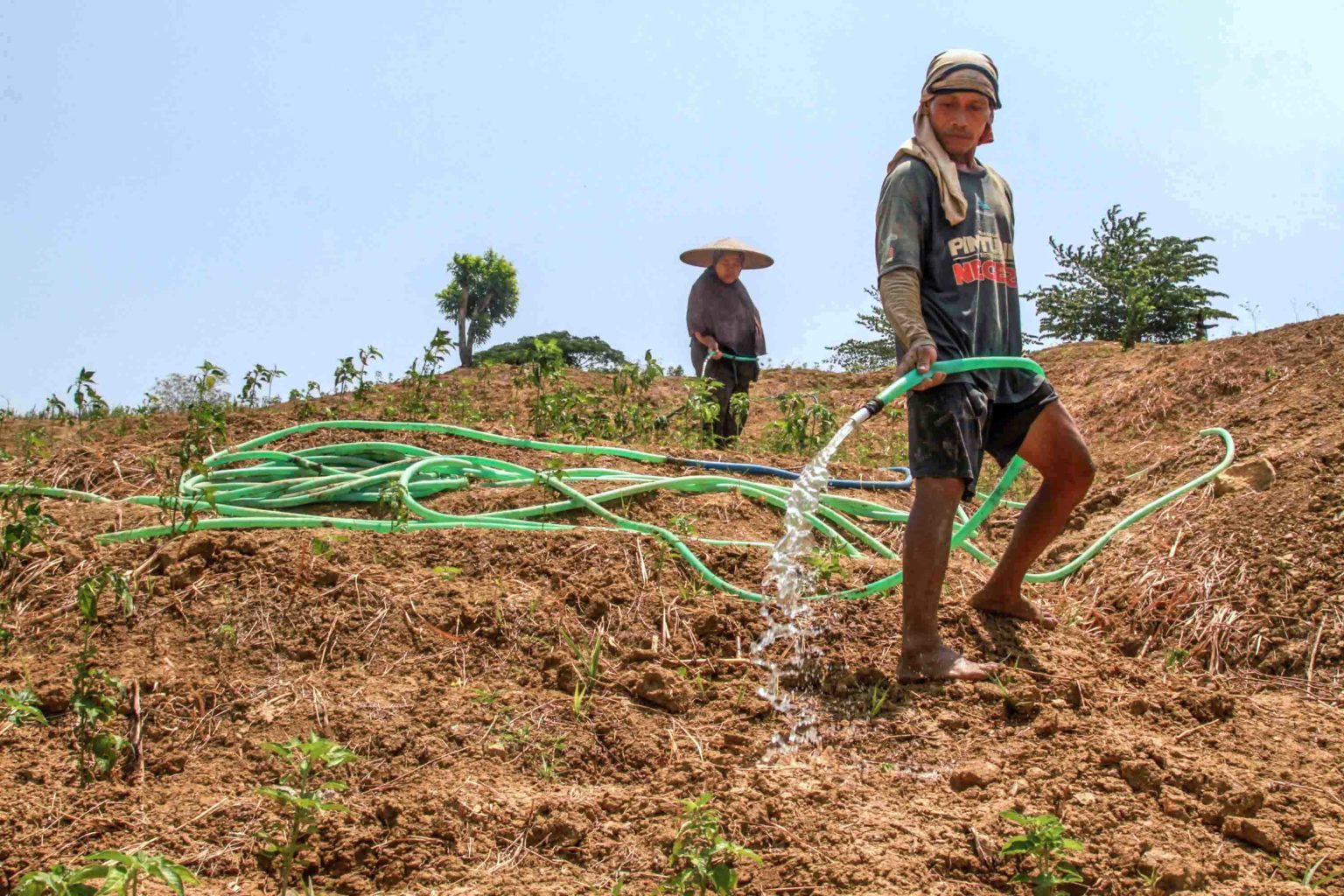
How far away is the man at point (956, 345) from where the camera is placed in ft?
10.3

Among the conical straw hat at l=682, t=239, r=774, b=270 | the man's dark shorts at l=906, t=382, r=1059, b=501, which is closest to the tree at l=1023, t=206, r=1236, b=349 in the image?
the conical straw hat at l=682, t=239, r=774, b=270

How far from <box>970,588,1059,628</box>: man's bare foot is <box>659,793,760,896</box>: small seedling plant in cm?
135

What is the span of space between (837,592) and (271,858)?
5.61 feet

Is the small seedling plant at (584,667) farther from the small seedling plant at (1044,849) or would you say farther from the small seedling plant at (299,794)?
the small seedling plant at (1044,849)

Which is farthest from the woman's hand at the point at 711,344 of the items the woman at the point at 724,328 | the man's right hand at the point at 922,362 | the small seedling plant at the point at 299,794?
the small seedling plant at the point at 299,794

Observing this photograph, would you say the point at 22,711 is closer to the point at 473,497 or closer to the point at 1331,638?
the point at 473,497

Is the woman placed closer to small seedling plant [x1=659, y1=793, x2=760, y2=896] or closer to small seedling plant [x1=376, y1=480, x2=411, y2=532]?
small seedling plant [x1=376, y1=480, x2=411, y2=532]

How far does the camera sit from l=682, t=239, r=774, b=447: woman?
803 centimetres

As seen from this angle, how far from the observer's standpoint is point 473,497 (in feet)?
15.2

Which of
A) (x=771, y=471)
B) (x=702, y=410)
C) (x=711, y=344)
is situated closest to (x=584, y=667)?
(x=771, y=471)

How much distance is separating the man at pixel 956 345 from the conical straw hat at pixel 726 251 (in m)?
4.78

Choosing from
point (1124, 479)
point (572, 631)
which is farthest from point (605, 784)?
point (1124, 479)

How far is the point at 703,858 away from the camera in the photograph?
7.16 ft

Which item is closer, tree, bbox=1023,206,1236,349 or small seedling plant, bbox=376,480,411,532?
small seedling plant, bbox=376,480,411,532
